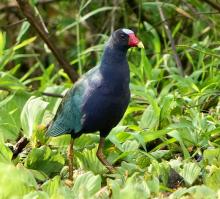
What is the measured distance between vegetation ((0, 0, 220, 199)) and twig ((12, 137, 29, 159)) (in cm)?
3

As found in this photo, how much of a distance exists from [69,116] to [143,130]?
1.61 feet

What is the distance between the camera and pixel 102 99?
454 centimetres

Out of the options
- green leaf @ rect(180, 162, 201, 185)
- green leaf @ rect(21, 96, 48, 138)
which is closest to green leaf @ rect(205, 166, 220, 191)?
green leaf @ rect(180, 162, 201, 185)

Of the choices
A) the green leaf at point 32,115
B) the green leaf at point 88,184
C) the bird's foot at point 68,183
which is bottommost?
the bird's foot at point 68,183

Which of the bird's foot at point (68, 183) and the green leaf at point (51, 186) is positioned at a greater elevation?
the green leaf at point (51, 186)

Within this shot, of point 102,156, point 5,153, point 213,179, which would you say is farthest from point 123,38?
point 213,179

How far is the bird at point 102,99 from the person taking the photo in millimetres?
4543

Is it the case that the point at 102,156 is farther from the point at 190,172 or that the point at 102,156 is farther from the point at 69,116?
the point at 190,172

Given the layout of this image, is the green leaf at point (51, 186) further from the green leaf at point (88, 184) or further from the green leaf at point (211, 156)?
the green leaf at point (211, 156)

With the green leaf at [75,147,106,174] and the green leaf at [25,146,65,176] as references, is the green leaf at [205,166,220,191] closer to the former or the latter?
the green leaf at [75,147,106,174]

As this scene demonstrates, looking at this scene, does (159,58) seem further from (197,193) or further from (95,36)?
(197,193)

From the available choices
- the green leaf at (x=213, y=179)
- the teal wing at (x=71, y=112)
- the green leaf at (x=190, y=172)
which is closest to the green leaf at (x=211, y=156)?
the green leaf at (x=190, y=172)

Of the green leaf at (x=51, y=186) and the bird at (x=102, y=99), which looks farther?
Result: the bird at (x=102, y=99)

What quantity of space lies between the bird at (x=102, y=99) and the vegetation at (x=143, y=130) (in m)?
0.11
